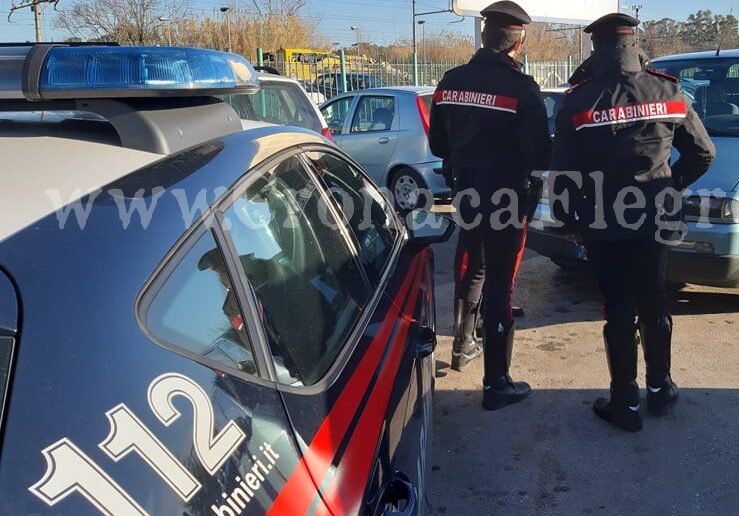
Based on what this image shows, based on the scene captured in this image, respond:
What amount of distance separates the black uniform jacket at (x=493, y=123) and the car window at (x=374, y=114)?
198 inches

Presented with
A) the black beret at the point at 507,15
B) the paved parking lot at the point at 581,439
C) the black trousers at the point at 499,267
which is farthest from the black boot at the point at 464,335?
the black beret at the point at 507,15

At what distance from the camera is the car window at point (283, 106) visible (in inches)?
260

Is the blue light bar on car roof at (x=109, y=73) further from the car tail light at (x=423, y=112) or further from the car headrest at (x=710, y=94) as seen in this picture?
the car tail light at (x=423, y=112)

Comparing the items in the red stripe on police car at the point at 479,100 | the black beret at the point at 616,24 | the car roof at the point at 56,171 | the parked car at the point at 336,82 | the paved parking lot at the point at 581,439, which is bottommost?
the paved parking lot at the point at 581,439

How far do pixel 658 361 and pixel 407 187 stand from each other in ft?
18.1

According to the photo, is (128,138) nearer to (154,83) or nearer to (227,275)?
(154,83)

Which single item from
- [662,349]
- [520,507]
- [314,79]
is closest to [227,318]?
[520,507]

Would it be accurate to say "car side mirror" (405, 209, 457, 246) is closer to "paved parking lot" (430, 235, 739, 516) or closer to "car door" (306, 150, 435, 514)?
"car door" (306, 150, 435, 514)

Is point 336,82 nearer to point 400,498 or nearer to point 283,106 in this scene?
point 283,106

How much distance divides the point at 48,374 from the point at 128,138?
0.60 metres

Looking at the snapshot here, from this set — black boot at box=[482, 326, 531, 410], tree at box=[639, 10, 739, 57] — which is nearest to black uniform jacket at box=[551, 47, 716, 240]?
black boot at box=[482, 326, 531, 410]

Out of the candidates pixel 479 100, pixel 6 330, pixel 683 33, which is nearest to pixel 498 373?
pixel 479 100

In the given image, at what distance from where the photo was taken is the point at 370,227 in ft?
8.45

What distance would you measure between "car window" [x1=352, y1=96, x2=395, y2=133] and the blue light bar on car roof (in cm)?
748
